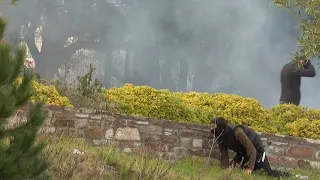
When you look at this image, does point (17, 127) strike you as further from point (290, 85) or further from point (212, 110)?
point (290, 85)

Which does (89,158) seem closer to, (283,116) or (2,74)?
(2,74)

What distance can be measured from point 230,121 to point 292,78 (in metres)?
5.48

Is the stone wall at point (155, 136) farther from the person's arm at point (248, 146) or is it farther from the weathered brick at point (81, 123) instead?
the person's arm at point (248, 146)

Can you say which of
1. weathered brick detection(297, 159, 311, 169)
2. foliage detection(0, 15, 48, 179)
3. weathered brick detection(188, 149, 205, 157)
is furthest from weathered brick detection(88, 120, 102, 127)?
foliage detection(0, 15, 48, 179)

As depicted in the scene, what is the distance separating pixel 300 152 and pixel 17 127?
8071 millimetres

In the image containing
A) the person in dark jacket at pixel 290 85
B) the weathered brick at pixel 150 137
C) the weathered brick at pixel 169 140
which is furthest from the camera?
the person in dark jacket at pixel 290 85

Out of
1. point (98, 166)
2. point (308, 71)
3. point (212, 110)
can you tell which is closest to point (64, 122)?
point (98, 166)

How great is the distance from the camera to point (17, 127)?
13.3 ft

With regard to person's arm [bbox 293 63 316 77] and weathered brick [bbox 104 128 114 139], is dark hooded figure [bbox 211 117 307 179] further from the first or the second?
person's arm [bbox 293 63 316 77]

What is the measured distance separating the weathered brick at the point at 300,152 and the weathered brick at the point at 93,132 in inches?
159

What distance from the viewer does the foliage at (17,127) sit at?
374cm

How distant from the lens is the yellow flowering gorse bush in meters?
10.7

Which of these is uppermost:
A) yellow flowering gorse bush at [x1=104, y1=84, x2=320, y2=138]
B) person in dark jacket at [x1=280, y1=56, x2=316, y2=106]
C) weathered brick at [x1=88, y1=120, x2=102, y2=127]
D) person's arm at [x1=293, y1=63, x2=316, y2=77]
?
person's arm at [x1=293, y1=63, x2=316, y2=77]

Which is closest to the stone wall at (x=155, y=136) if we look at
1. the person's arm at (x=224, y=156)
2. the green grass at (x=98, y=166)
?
the person's arm at (x=224, y=156)
